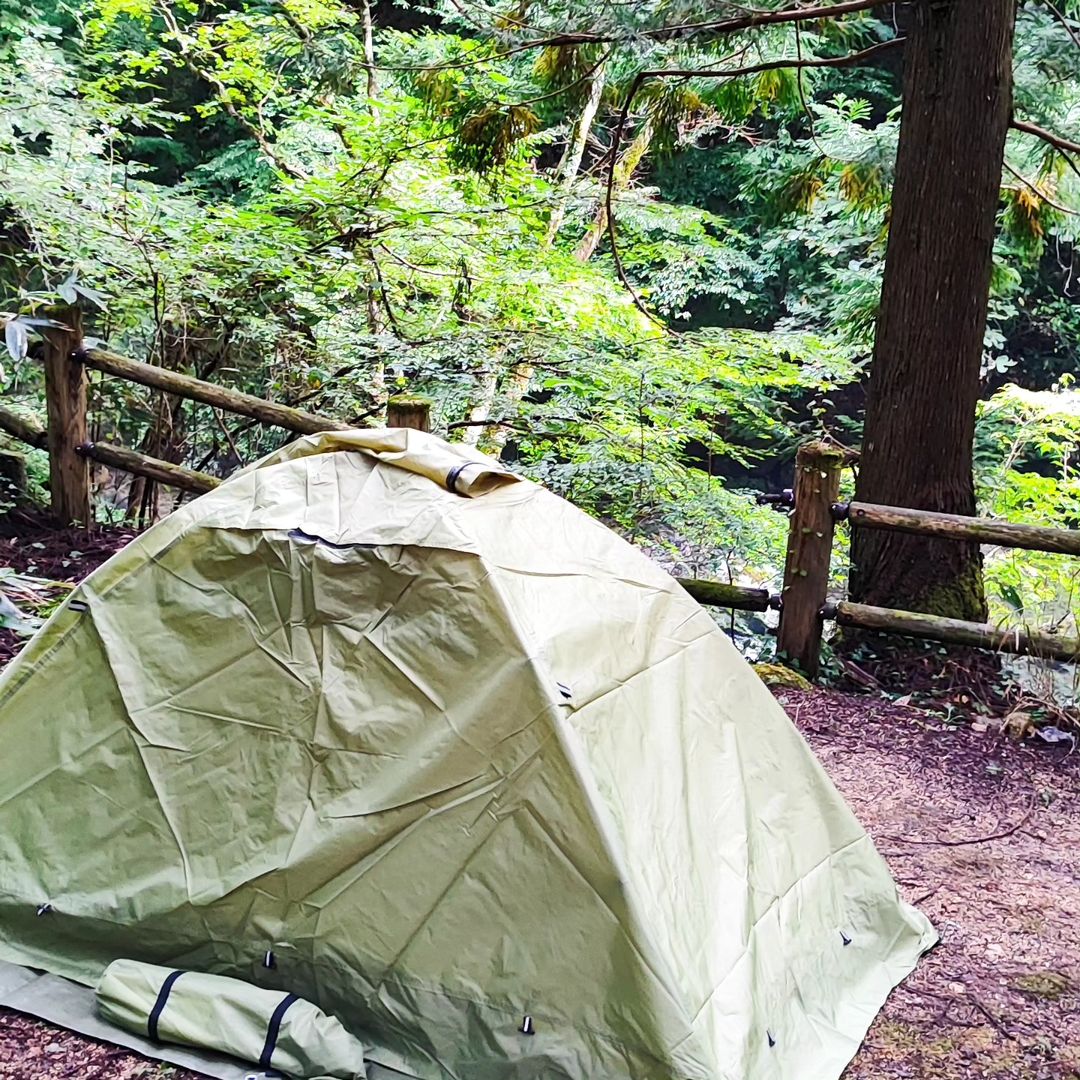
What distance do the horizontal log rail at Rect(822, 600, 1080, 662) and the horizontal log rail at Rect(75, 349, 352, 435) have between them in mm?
2542

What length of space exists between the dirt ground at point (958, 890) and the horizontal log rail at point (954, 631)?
359 millimetres

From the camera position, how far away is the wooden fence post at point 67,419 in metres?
5.21

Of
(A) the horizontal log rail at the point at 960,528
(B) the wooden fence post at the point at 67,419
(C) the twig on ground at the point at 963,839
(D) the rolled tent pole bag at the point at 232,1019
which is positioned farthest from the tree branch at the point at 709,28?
(D) the rolled tent pole bag at the point at 232,1019

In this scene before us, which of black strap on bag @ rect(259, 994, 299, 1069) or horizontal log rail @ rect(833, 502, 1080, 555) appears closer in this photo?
black strap on bag @ rect(259, 994, 299, 1069)

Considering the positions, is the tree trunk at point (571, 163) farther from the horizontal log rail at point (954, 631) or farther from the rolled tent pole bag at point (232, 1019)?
the rolled tent pole bag at point (232, 1019)

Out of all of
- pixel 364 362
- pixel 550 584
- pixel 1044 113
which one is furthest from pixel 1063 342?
pixel 550 584

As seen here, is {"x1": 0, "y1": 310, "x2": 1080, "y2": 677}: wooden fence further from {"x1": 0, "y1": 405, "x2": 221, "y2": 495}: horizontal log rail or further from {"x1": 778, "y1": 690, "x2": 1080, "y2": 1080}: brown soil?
{"x1": 778, "y1": 690, "x2": 1080, "y2": 1080}: brown soil

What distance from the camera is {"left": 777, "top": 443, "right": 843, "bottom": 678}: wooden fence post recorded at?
454cm

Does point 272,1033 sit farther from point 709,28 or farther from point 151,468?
point 709,28

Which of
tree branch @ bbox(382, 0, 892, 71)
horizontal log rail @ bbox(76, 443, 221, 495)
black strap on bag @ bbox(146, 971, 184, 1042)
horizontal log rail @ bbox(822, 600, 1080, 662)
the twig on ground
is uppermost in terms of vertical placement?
tree branch @ bbox(382, 0, 892, 71)

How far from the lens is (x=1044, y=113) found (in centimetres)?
636

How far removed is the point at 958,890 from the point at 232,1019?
217 centimetres

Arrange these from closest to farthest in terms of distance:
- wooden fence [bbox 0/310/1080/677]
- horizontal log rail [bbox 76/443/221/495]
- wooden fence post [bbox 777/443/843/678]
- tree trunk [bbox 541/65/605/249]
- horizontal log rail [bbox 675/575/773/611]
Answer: wooden fence [bbox 0/310/1080/677]
wooden fence post [bbox 777/443/843/678]
horizontal log rail [bbox 675/575/773/611]
horizontal log rail [bbox 76/443/221/495]
tree trunk [bbox 541/65/605/249]

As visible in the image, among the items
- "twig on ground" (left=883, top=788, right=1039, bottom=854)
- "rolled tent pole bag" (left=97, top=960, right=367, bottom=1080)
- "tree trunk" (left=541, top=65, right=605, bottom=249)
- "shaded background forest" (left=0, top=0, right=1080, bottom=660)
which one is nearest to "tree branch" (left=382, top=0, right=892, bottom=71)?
"shaded background forest" (left=0, top=0, right=1080, bottom=660)
